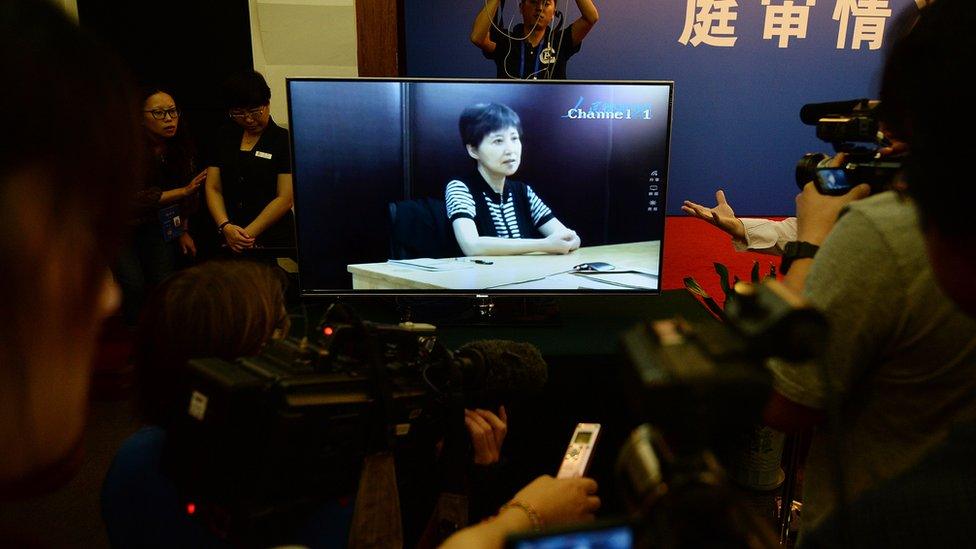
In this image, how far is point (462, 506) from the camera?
110 cm

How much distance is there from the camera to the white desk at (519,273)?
223 centimetres

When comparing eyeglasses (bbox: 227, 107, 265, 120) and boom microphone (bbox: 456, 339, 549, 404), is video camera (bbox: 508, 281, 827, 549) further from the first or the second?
eyeglasses (bbox: 227, 107, 265, 120)

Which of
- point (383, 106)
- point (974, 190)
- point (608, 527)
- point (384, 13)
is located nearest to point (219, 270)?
point (608, 527)

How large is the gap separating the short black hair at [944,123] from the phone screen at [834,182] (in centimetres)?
74

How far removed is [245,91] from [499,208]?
1311 millimetres

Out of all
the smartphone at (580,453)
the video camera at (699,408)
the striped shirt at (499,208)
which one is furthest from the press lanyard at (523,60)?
the video camera at (699,408)

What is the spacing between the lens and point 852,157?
122cm

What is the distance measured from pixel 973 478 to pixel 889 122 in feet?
1.59

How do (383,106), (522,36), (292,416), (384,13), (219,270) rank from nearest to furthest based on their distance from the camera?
(292,416) → (219,270) → (383,106) → (522,36) → (384,13)

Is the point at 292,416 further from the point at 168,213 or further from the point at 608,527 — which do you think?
the point at 168,213

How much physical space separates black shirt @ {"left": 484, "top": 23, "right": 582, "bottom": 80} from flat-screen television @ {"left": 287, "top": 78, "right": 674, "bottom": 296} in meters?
0.52

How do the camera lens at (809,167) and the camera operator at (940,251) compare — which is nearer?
the camera operator at (940,251)

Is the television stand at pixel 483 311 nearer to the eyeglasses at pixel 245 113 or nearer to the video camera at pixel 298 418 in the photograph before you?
the eyeglasses at pixel 245 113

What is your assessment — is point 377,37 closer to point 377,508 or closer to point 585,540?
point 377,508
